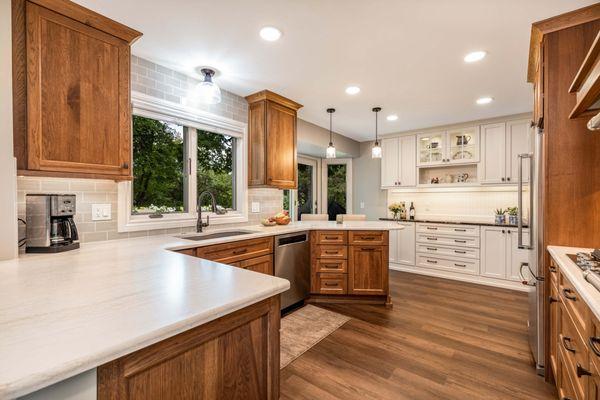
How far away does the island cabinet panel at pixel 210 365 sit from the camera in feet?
2.40

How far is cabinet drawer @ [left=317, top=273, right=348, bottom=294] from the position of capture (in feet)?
10.8

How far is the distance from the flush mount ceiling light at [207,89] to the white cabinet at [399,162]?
11.3 ft

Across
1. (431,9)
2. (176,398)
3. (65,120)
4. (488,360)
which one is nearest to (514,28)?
(431,9)

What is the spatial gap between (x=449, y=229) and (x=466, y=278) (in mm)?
746

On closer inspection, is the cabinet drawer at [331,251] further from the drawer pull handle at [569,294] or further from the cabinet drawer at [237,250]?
the drawer pull handle at [569,294]

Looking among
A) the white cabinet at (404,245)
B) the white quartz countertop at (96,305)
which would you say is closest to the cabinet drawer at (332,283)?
the white cabinet at (404,245)

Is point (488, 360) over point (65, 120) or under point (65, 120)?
under

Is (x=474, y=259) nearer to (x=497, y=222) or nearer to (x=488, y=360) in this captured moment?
(x=497, y=222)

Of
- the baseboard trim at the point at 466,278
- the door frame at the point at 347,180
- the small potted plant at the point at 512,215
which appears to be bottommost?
the baseboard trim at the point at 466,278

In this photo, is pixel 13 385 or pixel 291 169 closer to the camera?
pixel 13 385

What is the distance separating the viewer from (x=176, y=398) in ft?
2.75

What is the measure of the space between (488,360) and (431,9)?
8.32ft

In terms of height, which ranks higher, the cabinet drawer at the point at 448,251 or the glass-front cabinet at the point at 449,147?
the glass-front cabinet at the point at 449,147

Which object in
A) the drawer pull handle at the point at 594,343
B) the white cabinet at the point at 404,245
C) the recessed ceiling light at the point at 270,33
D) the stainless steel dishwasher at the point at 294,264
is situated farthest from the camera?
A: the white cabinet at the point at 404,245
